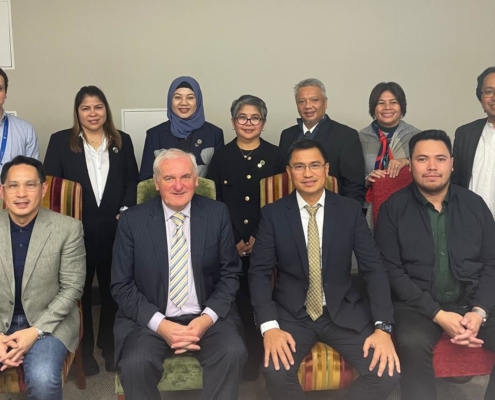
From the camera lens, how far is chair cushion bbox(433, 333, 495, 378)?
88.7 inches

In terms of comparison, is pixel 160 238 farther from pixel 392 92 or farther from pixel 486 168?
pixel 486 168

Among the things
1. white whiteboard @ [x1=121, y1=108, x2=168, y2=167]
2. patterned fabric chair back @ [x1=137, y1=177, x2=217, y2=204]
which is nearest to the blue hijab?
patterned fabric chair back @ [x1=137, y1=177, x2=217, y2=204]

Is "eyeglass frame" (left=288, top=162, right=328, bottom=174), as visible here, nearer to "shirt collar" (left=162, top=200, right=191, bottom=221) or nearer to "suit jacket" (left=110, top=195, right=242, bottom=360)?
"suit jacket" (left=110, top=195, right=242, bottom=360)

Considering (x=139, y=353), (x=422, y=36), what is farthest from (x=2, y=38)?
(x=422, y=36)

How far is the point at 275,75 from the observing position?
163 inches

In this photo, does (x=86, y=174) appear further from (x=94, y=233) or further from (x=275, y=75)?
(x=275, y=75)

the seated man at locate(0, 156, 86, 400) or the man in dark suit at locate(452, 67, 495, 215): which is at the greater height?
the man in dark suit at locate(452, 67, 495, 215)

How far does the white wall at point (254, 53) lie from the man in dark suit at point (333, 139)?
1.08m

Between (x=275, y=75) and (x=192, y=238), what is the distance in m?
2.20

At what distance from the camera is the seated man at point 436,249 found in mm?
2342

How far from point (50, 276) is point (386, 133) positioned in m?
2.07

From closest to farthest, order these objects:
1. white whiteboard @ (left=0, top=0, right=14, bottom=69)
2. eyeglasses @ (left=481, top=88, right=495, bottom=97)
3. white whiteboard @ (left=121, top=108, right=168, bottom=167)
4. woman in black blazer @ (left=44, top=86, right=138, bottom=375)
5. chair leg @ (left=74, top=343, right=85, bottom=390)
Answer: chair leg @ (left=74, top=343, right=85, bottom=390) < eyeglasses @ (left=481, top=88, right=495, bottom=97) < woman in black blazer @ (left=44, top=86, right=138, bottom=375) < white whiteboard @ (left=0, top=0, right=14, bottom=69) < white whiteboard @ (left=121, top=108, right=168, bottom=167)

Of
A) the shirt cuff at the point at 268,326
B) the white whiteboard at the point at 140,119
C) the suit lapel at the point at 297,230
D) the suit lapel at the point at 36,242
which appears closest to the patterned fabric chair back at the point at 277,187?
the suit lapel at the point at 297,230

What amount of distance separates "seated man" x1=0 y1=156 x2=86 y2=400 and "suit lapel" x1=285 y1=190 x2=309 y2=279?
1.02 metres
